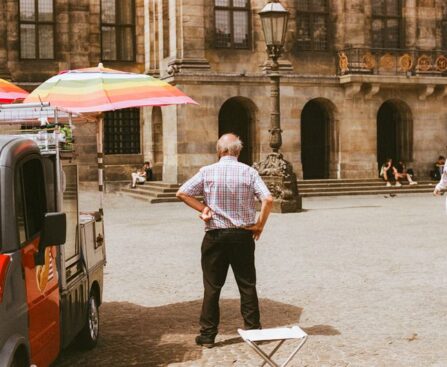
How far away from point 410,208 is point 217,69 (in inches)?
407

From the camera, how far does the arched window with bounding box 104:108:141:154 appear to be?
1309 inches

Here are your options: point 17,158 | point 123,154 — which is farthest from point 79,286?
point 123,154

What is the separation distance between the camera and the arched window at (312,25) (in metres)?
32.2

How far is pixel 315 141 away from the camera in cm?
3303

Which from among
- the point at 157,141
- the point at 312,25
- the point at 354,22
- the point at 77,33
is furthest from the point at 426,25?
the point at 77,33

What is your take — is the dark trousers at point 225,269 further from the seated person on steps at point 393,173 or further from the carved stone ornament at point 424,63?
the carved stone ornament at point 424,63

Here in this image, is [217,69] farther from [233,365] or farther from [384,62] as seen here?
[233,365]

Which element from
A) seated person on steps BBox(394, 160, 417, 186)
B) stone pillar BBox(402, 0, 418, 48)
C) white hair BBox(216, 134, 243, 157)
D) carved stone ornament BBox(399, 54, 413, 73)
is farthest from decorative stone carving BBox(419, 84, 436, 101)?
white hair BBox(216, 134, 243, 157)

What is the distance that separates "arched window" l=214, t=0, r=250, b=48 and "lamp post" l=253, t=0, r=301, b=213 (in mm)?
8458

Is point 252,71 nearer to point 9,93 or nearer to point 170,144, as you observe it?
point 170,144

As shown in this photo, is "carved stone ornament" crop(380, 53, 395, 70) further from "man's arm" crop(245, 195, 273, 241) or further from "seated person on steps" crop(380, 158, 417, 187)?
"man's arm" crop(245, 195, 273, 241)

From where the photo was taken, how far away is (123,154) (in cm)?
3341

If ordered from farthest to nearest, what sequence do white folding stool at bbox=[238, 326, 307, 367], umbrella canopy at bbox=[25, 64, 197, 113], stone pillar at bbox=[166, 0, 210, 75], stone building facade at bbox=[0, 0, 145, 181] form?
stone building facade at bbox=[0, 0, 145, 181]
stone pillar at bbox=[166, 0, 210, 75]
umbrella canopy at bbox=[25, 64, 197, 113]
white folding stool at bbox=[238, 326, 307, 367]

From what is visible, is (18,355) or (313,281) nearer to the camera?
(18,355)
